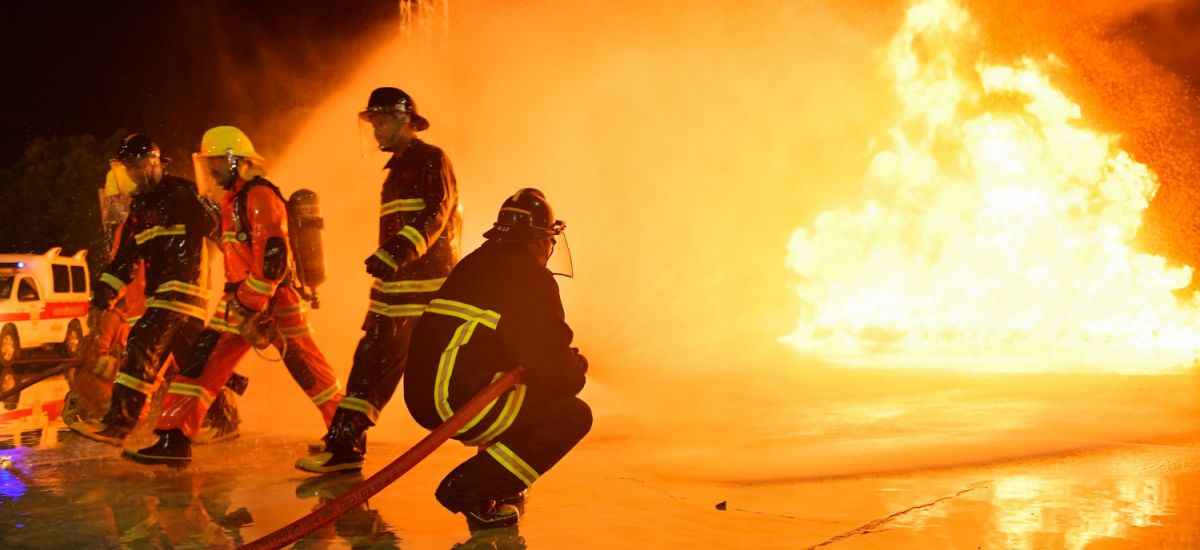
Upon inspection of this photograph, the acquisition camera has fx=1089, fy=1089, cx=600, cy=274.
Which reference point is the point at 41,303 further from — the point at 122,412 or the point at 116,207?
the point at 122,412

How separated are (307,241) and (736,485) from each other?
3.04 m

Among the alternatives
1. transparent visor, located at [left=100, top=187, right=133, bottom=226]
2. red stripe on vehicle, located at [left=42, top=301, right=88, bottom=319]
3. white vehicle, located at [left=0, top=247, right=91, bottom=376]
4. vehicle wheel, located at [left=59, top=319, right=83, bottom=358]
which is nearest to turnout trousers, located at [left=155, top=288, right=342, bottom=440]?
transparent visor, located at [left=100, top=187, right=133, bottom=226]

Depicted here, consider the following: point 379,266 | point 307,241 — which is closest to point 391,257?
point 379,266

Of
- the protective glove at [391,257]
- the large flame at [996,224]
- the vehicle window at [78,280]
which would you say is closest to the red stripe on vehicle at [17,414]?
the protective glove at [391,257]

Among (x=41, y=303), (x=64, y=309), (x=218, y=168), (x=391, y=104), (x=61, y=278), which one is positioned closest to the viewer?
(x=391, y=104)

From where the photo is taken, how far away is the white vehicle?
50.8 feet

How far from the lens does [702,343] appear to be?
18.7 meters

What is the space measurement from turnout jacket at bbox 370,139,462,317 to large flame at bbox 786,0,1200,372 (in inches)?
409

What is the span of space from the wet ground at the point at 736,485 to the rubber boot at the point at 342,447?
74 mm

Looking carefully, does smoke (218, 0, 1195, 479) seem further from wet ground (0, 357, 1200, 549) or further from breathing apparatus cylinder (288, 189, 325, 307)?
breathing apparatus cylinder (288, 189, 325, 307)

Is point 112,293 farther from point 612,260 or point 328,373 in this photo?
point 612,260

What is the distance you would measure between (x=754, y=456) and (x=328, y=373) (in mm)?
2481

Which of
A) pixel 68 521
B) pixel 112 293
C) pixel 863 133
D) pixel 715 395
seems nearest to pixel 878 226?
pixel 863 133

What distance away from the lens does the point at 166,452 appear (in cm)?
585
